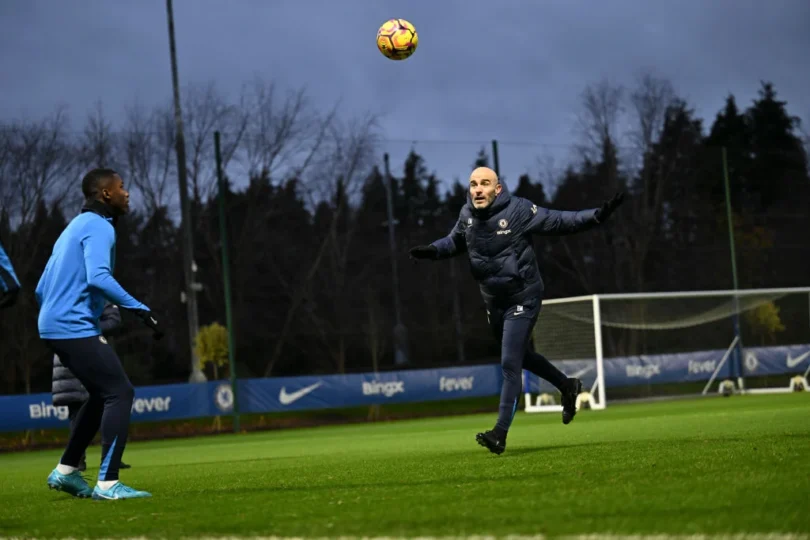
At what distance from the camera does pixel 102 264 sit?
22.2 feet

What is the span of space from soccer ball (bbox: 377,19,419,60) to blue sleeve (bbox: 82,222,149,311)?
5683mm

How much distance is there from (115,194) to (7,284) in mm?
862

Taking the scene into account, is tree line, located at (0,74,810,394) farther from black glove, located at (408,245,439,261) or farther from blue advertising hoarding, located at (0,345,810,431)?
black glove, located at (408,245,439,261)

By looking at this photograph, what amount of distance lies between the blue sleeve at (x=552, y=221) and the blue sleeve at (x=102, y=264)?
3.30m

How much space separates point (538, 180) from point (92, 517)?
31304mm

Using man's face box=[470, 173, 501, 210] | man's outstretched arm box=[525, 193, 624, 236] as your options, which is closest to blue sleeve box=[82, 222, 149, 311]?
man's face box=[470, 173, 501, 210]

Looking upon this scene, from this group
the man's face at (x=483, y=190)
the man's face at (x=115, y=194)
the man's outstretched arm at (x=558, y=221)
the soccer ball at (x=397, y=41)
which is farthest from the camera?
the soccer ball at (x=397, y=41)

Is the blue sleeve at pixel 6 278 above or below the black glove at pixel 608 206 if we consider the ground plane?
below

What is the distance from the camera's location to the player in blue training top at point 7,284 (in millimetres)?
6688

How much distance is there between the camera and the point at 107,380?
679 cm

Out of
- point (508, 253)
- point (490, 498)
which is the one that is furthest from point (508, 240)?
point (490, 498)

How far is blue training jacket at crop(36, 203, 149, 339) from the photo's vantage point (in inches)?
265

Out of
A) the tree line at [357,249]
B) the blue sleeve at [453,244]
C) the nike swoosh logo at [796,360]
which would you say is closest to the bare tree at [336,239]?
A: the tree line at [357,249]

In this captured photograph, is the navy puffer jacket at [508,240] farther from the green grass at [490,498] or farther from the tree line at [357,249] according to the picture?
the tree line at [357,249]
